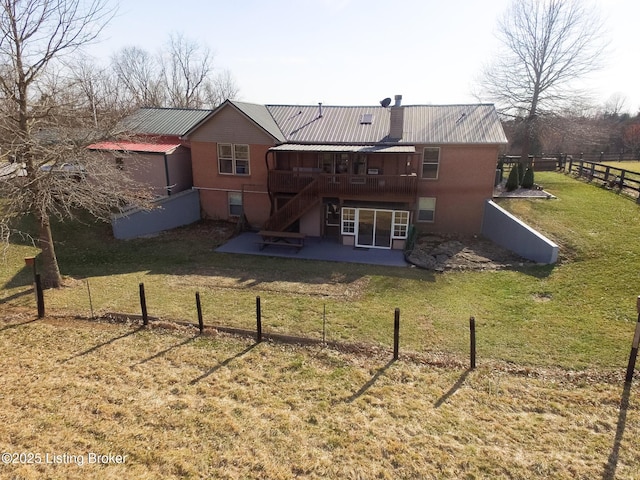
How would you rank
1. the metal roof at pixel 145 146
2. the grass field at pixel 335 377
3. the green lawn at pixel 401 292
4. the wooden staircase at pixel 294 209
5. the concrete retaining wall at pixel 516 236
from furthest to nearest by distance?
the metal roof at pixel 145 146, the wooden staircase at pixel 294 209, the concrete retaining wall at pixel 516 236, the green lawn at pixel 401 292, the grass field at pixel 335 377

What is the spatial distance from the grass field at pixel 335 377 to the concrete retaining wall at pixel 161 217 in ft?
13.1

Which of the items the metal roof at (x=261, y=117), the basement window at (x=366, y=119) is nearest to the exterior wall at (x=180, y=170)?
the metal roof at (x=261, y=117)

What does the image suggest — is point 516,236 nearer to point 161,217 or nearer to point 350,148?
point 350,148

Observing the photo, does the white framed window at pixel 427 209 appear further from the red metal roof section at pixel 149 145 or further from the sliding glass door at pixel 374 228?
the red metal roof section at pixel 149 145

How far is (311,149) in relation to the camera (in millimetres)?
19094

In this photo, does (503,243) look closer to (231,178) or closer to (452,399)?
(452,399)

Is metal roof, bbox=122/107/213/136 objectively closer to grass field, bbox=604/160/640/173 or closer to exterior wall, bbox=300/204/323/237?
exterior wall, bbox=300/204/323/237

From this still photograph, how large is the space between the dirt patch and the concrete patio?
997 millimetres

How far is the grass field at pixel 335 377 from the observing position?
20.5 feet

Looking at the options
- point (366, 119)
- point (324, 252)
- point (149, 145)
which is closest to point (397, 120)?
point (366, 119)

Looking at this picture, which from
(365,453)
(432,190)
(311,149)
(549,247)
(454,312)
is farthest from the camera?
(432,190)

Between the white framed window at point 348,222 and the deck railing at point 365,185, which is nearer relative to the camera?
the deck railing at point 365,185

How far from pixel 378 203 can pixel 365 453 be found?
46.7 ft

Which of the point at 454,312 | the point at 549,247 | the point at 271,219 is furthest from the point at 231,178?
the point at 549,247
